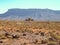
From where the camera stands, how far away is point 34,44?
73.2 ft

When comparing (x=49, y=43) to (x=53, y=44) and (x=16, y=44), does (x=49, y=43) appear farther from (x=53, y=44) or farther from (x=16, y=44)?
(x=16, y=44)

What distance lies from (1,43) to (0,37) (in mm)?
3686

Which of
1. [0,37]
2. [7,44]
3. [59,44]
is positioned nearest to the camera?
[59,44]

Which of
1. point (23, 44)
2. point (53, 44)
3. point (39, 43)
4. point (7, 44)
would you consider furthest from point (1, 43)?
point (53, 44)

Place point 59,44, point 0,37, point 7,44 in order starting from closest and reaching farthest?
point 59,44, point 7,44, point 0,37

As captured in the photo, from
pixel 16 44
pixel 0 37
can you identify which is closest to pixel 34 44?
pixel 16 44

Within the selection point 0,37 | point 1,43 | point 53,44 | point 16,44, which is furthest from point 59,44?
point 0,37

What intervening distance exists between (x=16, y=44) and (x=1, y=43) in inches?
66.6

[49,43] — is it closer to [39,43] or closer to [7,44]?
[39,43]

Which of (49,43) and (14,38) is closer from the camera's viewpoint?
(49,43)

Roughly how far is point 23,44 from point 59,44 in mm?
3851

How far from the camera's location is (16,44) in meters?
22.5

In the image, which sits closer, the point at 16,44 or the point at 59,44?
the point at 59,44

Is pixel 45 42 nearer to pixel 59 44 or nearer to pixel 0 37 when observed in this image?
pixel 59 44
